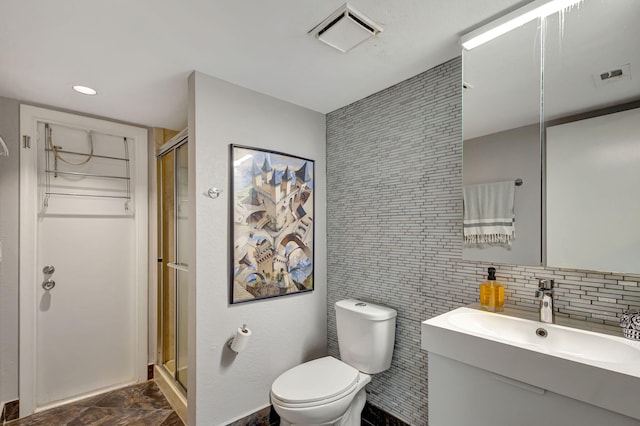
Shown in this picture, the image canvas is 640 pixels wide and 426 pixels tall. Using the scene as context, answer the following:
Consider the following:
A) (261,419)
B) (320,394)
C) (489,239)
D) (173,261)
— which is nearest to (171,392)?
(261,419)

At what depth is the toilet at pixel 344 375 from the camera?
1575 mm

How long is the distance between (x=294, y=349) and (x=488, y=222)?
5.15 feet

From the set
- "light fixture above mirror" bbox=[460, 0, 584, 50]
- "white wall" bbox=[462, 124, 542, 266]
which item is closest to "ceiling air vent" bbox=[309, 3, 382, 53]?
"light fixture above mirror" bbox=[460, 0, 584, 50]

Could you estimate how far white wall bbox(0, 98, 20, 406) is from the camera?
6.91 feet

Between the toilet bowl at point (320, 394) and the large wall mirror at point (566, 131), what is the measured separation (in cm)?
99

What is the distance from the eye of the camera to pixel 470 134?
5.05 feet

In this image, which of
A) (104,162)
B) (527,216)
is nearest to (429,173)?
(527,216)

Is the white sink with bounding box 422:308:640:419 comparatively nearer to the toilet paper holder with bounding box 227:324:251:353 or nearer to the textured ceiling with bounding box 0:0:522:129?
the toilet paper holder with bounding box 227:324:251:353

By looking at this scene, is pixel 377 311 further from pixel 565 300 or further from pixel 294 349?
pixel 565 300

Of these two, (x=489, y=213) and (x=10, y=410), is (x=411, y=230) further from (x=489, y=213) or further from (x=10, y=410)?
(x=10, y=410)

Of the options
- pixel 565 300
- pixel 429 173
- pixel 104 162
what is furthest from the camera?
pixel 104 162

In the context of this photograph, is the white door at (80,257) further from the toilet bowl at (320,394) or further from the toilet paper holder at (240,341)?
the toilet bowl at (320,394)

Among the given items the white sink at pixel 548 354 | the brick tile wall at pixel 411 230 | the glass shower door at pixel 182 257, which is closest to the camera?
the white sink at pixel 548 354

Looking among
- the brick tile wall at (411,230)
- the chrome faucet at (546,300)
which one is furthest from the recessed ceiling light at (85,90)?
the chrome faucet at (546,300)
